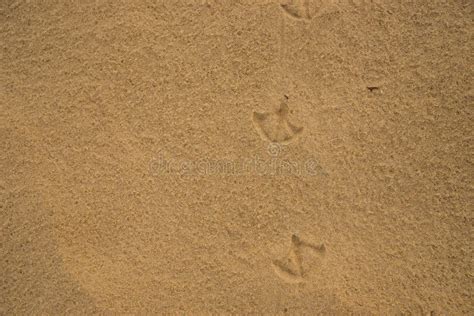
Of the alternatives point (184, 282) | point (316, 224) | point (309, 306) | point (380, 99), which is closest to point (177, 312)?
point (184, 282)

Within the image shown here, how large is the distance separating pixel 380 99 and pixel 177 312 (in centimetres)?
89

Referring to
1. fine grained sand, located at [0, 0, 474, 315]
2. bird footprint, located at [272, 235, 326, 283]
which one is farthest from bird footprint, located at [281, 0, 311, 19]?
bird footprint, located at [272, 235, 326, 283]

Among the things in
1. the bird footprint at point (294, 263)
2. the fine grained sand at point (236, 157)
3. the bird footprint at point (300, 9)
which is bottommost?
the bird footprint at point (294, 263)

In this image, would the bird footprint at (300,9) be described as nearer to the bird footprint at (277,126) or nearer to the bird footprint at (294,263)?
the bird footprint at (277,126)

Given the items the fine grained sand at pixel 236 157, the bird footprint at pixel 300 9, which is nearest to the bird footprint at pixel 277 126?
the fine grained sand at pixel 236 157

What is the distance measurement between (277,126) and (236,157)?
0.16 meters

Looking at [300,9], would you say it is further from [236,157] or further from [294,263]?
[294,263]

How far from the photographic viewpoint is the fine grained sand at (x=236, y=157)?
1263 millimetres

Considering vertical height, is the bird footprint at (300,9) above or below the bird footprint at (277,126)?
above

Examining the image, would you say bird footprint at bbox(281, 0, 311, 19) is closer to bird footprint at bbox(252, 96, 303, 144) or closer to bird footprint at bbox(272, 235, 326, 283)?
bird footprint at bbox(252, 96, 303, 144)

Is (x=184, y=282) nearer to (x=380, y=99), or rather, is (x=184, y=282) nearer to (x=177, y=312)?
(x=177, y=312)

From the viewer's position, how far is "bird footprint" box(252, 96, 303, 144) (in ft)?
4.20

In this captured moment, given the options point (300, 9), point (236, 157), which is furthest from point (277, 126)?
point (300, 9)

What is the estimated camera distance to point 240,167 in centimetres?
130
